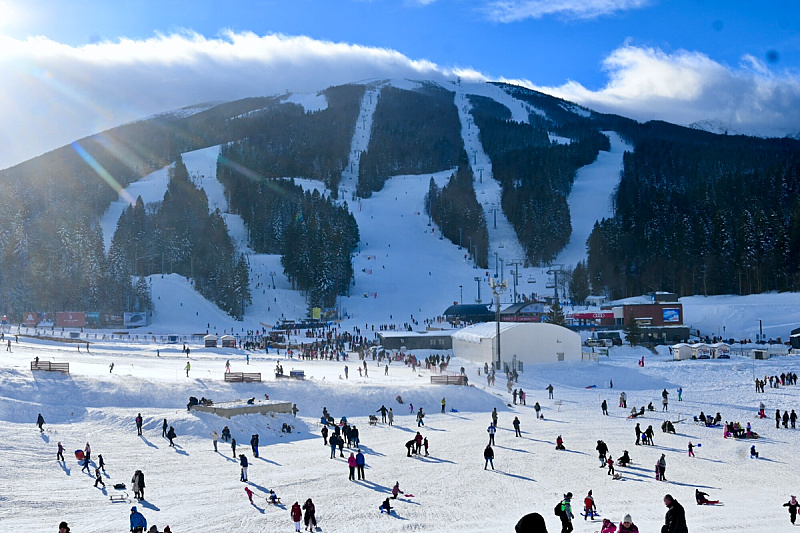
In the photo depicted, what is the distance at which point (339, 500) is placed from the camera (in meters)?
15.2

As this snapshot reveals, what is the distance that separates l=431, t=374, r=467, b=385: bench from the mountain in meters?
44.4

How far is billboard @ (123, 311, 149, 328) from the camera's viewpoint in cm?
6353

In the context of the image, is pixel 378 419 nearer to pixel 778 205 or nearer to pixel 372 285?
pixel 372 285

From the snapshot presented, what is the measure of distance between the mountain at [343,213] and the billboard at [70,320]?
14.1 feet

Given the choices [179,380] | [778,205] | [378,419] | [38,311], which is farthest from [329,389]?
[778,205]

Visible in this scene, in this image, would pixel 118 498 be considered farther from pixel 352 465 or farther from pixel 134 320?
pixel 134 320

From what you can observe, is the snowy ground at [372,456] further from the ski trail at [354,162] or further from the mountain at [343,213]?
the ski trail at [354,162]

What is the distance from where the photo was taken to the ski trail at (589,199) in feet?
350

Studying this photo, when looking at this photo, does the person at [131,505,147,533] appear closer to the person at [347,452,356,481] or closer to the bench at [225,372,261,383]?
the person at [347,452,356,481]

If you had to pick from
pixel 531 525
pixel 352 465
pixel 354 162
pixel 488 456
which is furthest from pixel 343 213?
pixel 531 525

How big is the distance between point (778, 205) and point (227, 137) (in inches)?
5290

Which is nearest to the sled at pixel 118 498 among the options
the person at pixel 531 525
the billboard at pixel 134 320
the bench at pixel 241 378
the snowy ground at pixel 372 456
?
the snowy ground at pixel 372 456

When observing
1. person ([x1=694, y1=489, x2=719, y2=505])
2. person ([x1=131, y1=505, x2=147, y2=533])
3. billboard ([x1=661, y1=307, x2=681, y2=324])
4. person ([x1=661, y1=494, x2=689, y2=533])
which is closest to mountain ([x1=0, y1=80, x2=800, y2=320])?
billboard ([x1=661, y1=307, x2=681, y2=324])

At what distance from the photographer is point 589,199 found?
127 meters
